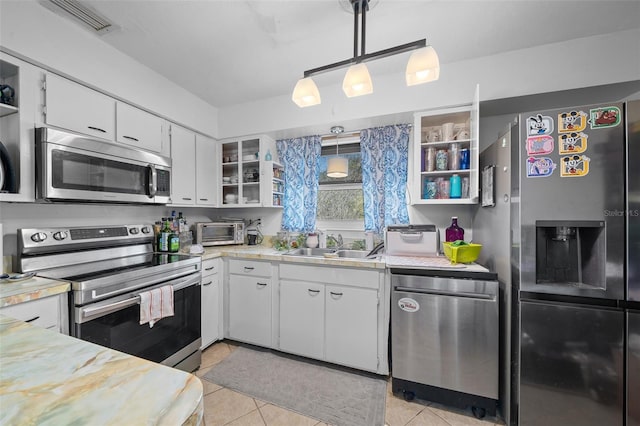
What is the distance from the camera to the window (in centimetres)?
271

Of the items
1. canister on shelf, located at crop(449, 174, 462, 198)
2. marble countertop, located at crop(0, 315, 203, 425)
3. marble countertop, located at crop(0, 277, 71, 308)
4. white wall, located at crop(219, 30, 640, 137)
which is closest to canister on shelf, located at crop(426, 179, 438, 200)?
canister on shelf, located at crop(449, 174, 462, 198)

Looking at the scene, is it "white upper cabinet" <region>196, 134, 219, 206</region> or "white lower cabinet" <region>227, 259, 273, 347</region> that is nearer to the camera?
"white lower cabinet" <region>227, 259, 273, 347</region>

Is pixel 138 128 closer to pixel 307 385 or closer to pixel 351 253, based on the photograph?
pixel 351 253

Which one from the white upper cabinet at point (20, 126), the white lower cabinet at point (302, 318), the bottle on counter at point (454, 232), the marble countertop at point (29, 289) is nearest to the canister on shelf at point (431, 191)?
the bottle on counter at point (454, 232)

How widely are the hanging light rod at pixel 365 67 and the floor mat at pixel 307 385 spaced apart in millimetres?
1931

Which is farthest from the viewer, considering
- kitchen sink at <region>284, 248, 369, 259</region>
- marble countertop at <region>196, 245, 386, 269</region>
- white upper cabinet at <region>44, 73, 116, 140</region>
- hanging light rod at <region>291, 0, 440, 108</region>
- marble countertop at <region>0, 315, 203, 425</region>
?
kitchen sink at <region>284, 248, 369, 259</region>

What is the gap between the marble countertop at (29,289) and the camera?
3.66 feet

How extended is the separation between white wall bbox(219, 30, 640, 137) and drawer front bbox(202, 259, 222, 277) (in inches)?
55.2

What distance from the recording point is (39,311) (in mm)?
1203

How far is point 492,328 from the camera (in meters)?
1.55

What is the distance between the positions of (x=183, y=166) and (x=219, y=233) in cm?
77

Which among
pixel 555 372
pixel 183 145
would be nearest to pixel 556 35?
pixel 555 372

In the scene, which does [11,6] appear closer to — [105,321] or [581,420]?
[105,321]

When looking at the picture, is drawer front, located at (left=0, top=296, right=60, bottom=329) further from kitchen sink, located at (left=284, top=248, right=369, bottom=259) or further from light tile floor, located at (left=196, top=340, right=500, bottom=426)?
kitchen sink, located at (left=284, top=248, right=369, bottom=259)
